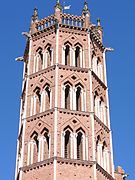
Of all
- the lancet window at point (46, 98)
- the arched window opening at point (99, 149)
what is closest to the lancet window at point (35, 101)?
the lancet window at point (46, 98)

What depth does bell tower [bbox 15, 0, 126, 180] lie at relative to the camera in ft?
83.7

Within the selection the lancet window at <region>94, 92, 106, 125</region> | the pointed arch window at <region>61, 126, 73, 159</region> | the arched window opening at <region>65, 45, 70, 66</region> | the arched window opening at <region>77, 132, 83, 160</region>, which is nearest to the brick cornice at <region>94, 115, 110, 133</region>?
the lancet window at <region>94, 92, 106, 125</region>

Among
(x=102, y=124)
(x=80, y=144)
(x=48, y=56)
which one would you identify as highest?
(x=48, y=56)

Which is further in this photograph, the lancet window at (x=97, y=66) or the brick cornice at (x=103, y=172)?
the lancet window at (x=97, y=66)

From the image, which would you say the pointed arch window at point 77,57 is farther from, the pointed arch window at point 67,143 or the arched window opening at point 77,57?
the pointed arch window at point 67,143

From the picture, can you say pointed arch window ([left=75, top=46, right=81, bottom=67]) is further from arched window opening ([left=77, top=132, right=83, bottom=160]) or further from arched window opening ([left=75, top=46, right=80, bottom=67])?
arched window opening ([left=77, top=132, right=83, bottom=160])

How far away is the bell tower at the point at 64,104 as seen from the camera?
25.5 m

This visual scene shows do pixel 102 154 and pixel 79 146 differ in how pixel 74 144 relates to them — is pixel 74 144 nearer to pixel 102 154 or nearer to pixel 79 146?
pixel 79 146

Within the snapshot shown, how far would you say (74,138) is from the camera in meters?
26.5

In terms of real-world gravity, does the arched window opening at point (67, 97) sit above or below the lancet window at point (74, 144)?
above

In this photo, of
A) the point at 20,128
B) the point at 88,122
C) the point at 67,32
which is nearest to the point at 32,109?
the point at 20,128

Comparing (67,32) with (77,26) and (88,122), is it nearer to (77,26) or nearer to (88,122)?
(77,26)

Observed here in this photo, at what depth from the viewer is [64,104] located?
27.7 meters

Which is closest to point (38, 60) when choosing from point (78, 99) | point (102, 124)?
point (78, 99)
